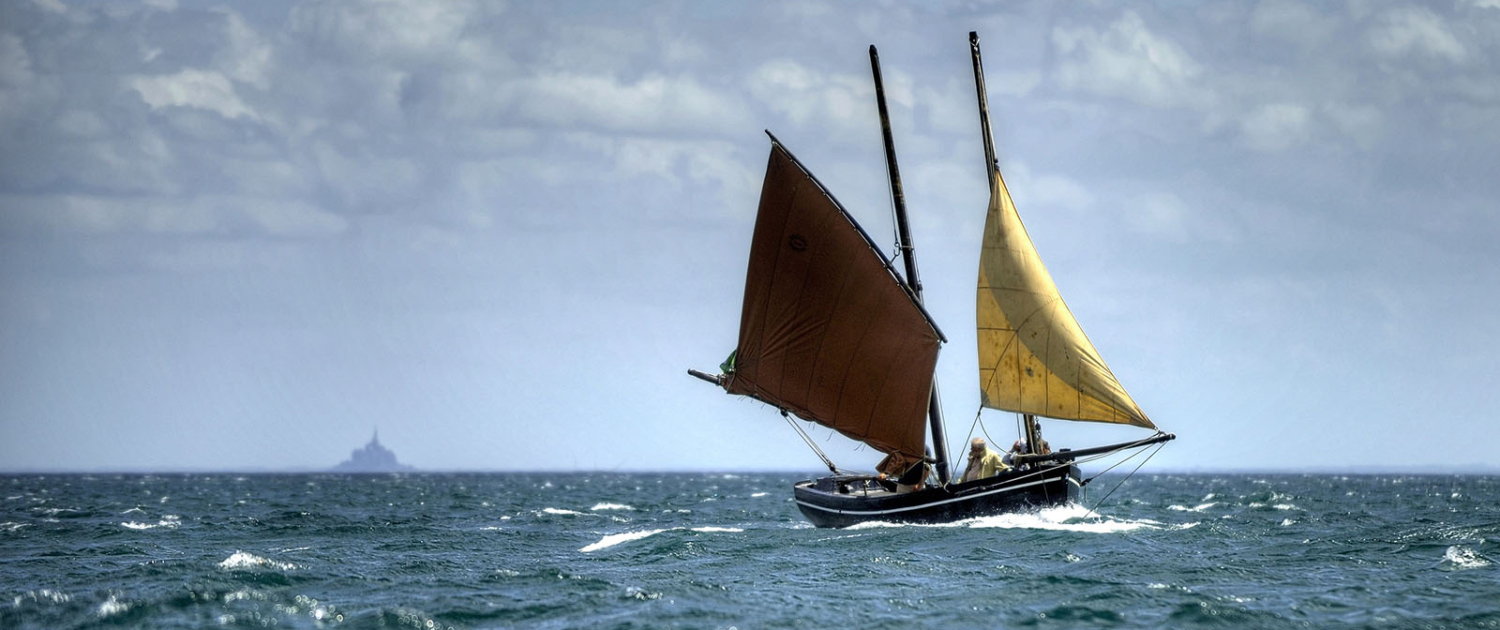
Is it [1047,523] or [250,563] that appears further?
[1047,523]

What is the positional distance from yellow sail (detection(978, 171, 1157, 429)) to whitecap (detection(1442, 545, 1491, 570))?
26.6 feet

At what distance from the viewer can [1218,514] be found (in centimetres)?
5062

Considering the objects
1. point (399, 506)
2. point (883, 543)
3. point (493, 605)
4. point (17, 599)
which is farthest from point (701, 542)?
point (399, 506)

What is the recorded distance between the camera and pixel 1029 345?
122ft

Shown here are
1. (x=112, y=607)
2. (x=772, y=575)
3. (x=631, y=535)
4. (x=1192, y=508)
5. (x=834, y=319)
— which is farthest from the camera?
(x=1192, y=508)

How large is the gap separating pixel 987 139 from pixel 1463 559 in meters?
16.9

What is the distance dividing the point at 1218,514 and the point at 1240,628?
32.4 m

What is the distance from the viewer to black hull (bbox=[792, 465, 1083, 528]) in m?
37.3

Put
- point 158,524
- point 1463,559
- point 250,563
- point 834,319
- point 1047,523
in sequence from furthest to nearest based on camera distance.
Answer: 1. point 158,524
2. point 834,319
3. point 1047,523
4. point 250,563
5. point 1463,559

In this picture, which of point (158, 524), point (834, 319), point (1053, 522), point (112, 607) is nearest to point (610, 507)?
point (158, 524)

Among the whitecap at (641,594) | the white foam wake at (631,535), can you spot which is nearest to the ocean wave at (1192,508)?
the white foam wake at (631,535)

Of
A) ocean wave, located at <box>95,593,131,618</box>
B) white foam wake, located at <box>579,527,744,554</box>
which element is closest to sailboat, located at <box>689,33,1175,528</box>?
white foam wake, located at <box>579,527,744,554</box>

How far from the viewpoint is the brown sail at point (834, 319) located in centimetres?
3825

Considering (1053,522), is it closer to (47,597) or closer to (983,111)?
(983,111)
